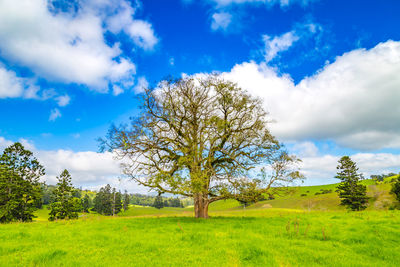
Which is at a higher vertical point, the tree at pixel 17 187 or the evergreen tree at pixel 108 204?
the tree at pixel 17 187

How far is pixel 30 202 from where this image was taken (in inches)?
1742

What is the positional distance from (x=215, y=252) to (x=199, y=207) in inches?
523

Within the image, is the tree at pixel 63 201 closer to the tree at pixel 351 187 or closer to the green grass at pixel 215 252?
the green grass at pixel 215 252

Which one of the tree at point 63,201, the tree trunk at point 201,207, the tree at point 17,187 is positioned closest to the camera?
the tree trunk at point 201,207

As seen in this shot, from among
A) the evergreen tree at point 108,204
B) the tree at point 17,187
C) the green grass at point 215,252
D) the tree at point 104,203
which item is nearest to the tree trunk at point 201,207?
the green grass at point 215,252

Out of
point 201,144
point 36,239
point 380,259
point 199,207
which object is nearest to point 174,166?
point 201,144

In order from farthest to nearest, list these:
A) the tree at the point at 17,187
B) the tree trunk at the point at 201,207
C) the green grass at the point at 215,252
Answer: the tree at the point at 17,187, the tree trunk at the point at 201,207, the green grass at the point at 215,252

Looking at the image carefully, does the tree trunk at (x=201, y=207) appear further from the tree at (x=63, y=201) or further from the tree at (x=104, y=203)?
the tree at (x=104, y=203)

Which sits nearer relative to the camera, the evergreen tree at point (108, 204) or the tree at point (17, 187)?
the tree at point (17, 187)

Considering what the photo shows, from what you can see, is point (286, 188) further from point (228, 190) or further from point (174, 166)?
point (174, 166)

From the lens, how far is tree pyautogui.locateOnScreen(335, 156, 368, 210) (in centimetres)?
6078

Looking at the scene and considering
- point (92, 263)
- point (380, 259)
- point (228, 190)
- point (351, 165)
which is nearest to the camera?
point (92, 263)

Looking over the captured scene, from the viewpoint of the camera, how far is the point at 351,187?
203 ft

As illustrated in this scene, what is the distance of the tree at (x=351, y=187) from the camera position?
2393 inches
